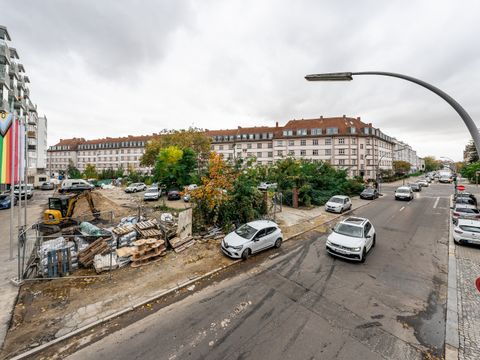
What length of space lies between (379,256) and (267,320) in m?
7.62

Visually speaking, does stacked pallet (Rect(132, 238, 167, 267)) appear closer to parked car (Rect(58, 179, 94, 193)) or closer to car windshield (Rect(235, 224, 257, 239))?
car windshield (Rect(235, 224, 257, 239))

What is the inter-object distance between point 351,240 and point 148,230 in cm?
1054

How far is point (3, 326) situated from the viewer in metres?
5.77

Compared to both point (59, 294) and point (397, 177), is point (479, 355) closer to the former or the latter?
point (59, 294)

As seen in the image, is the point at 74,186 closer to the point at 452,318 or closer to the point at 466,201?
the point at 452,318

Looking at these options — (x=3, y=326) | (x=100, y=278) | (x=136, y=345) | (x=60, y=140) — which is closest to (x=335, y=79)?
(x=136, y=345)

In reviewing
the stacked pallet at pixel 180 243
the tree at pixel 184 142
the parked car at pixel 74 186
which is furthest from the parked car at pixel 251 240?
the parked car at pixel 74 186

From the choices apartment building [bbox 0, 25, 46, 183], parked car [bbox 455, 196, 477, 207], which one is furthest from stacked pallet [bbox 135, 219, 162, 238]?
parked car [bbox 455, 196, 477, 207]

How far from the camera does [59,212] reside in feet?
48.1

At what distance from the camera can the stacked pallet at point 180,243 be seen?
10812 mm

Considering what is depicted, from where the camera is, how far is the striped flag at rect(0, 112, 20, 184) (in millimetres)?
8758

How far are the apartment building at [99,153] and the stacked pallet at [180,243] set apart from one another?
2707 inches

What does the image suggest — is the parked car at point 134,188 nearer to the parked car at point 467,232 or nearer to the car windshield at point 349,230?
the car windshield at point 349,230

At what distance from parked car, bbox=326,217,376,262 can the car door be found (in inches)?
124
